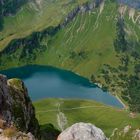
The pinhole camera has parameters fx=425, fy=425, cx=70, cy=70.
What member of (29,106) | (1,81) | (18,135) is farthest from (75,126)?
(29,106)

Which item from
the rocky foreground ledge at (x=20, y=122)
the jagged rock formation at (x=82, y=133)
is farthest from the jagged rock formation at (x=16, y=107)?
the jagged rock formation at (x=82, y=133)

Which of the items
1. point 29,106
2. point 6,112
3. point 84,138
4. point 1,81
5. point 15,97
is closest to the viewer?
point 84,138

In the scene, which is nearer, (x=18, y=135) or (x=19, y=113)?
(x=18, y=135)

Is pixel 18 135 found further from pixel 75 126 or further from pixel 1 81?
pixel 1 81

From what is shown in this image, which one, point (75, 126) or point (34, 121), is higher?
point (75, 126)

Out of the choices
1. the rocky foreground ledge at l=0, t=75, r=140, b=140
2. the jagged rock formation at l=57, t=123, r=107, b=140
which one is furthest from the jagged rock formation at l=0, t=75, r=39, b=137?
the jagged rock formation at l=57, t=123, r=107, b=140

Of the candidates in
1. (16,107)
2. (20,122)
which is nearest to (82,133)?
(20,122)

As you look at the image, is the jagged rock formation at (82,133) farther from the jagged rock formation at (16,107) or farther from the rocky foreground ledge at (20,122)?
the jagged rock formation at (16,107)

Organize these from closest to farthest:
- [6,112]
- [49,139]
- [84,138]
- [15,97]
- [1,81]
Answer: [84,138], [6,112], [1,81], [15,97], [49,139]
